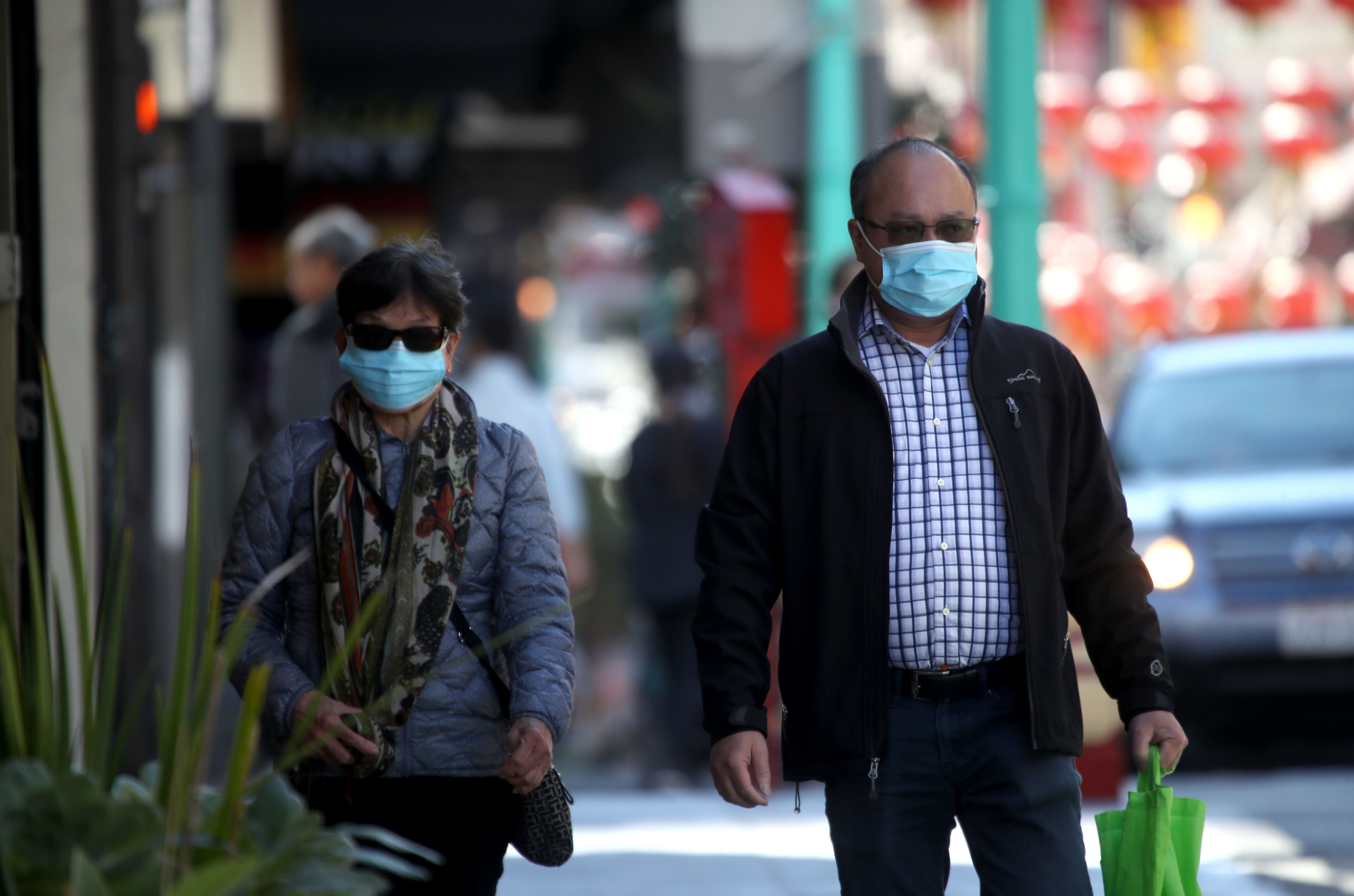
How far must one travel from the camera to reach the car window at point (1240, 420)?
8.83 meters

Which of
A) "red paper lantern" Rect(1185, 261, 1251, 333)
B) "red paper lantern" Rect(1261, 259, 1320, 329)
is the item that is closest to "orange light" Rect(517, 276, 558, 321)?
"red paper lantern" Rect(1185, 261, 1251, 333)

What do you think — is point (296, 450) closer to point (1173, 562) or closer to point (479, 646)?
point (479, 646)

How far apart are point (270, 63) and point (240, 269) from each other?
5.77 m

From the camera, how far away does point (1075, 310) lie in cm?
2317

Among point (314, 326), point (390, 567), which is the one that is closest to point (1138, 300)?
point (314, 326)

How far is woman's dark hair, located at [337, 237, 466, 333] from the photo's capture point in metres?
3.48

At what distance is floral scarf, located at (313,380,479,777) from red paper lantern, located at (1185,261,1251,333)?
70.4ft

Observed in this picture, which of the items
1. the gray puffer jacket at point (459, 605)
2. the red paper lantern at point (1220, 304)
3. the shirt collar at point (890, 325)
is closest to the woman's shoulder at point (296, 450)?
the gray puffer jacket at point (459, 605)

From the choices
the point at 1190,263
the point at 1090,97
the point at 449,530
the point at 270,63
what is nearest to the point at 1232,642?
the point at 449,530

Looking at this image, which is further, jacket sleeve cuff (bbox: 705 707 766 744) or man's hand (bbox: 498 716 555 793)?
jacket sleeve cuff (bbox: 705 707 766 744)

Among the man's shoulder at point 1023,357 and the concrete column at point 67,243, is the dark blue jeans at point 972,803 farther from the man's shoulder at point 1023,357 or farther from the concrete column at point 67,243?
the concrete column at point 67,243

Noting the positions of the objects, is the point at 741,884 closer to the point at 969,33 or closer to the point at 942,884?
the point at 942,884

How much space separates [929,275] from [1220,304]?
22426mm

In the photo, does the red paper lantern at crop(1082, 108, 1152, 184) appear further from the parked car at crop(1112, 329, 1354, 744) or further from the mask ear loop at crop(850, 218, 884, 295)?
the mask ear loop at crop(850, 218, 884, 295)
